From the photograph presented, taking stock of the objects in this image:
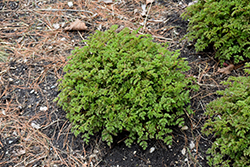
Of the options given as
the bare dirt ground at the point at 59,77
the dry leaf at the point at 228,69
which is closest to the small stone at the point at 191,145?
the bare dirt ground at the point at 59,77

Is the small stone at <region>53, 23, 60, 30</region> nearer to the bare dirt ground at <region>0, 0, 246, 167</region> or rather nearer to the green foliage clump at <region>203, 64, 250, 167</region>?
the bare dirt ground at <region>0, 0, 246, 167</region>

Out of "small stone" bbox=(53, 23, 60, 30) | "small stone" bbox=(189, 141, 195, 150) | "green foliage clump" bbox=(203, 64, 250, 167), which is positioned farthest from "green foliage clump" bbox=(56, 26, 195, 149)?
"small stone" bbox=(53, 23, 60, 30)

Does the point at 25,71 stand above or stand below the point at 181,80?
below

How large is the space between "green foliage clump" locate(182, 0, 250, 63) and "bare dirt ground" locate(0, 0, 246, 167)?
29 cm

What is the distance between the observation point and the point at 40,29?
362 cm

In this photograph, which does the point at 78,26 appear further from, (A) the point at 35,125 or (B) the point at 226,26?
(B) the point at 226,26

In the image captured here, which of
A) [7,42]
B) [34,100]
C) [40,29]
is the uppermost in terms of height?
[40,29]

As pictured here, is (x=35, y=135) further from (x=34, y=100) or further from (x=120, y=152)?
(x=120, y=152)

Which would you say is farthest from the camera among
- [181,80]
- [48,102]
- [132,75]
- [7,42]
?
[7,42]

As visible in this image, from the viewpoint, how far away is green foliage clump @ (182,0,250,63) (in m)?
2.43

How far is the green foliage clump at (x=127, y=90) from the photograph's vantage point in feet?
6.81

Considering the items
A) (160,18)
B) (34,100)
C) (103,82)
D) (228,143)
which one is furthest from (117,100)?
(160,18)

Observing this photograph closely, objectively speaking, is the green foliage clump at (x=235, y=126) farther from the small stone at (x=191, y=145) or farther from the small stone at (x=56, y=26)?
the small stone at (x=56, y=26)

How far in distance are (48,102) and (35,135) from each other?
46 cm
